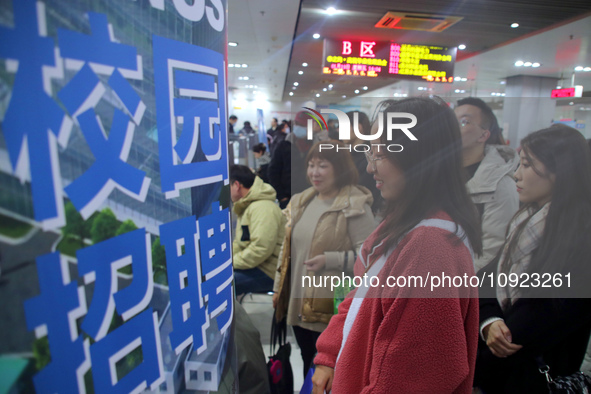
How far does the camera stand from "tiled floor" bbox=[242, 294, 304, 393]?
2295mm

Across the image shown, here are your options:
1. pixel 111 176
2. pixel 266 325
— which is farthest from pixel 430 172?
pixel 266 325

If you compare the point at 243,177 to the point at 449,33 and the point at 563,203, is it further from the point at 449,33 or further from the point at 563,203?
the point at 449,33

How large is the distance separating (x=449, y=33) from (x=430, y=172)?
604cm

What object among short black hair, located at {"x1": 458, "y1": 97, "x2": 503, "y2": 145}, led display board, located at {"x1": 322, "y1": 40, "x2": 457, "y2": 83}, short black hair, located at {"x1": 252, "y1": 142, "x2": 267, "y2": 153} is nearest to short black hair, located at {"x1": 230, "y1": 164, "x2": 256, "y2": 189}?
short black hair, located at {"x1": 458, "y1": 97, "x2": 503, "y2": 145}

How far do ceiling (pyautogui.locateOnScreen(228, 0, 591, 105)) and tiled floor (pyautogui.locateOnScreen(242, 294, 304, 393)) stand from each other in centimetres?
202

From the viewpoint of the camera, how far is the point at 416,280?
0.78 meters

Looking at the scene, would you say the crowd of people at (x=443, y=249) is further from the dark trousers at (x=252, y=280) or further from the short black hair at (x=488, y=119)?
Answer: the dark trousers at (x=252, y=280)

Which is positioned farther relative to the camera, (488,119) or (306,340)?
(306,340)

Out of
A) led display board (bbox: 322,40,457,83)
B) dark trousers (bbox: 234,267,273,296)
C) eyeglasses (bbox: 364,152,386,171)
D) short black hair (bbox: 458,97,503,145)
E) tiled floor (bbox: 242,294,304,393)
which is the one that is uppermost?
led display board (bbox: 322,40,457,83)

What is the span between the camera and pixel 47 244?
1.32ft

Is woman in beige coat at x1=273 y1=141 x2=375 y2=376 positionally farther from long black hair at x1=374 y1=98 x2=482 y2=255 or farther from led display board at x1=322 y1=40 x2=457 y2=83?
led display board at x1=322 y1=40 x2=457 y2=83

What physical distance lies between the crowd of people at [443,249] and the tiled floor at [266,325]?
1050 mm

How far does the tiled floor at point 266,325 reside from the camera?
2.29m

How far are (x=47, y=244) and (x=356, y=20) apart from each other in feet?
19.0
